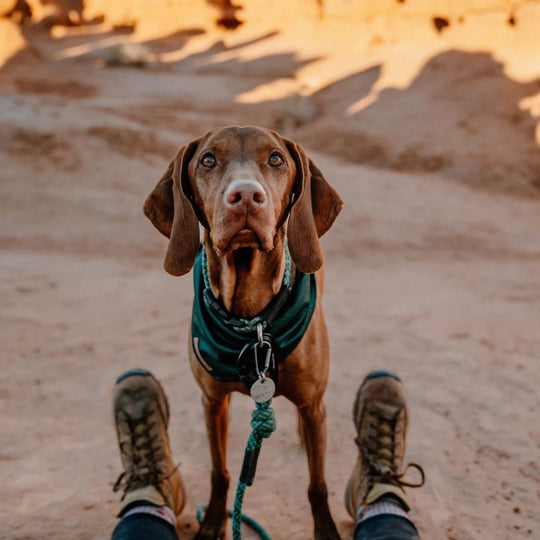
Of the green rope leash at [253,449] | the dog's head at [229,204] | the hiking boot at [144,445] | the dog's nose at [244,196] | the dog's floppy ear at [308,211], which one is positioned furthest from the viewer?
the hiking boot at [144,445]

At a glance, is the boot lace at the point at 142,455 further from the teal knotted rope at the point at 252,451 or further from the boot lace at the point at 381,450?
the boot lace at the point at 381,450

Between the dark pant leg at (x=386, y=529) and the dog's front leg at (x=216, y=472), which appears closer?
the dark pant leg at (x=386, y=529)

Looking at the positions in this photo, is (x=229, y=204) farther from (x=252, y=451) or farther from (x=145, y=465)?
(x=145, y=465)

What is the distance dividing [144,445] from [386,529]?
1.44 m

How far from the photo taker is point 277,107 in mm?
18641

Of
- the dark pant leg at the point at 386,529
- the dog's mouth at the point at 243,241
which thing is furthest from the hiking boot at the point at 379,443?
the dog's mouth at the point at 243,241

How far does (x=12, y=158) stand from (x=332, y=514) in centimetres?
953

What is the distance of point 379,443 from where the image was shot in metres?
3.16

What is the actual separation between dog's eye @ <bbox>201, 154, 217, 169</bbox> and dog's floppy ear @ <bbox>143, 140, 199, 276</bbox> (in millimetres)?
138

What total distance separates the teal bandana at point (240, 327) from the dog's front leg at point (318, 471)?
0.49m

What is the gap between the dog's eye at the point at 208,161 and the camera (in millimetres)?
2518

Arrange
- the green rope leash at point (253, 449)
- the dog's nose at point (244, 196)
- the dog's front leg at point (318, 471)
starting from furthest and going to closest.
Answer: the dog's front leg at point (318, 471) → the green rope leash at point (253, 449) → the dog's nose at point (244, 196)

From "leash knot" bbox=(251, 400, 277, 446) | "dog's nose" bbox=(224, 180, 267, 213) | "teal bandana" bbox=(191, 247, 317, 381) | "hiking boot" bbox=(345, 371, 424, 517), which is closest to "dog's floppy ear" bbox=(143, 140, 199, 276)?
"teal bandana" bbox=(191, 247, 317, 381)

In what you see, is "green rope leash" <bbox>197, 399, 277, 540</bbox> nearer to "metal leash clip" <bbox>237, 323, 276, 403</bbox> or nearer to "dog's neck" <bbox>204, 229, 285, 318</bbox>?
"metal leash clip" <bbox>237, 323, 276, 403</bbox>
